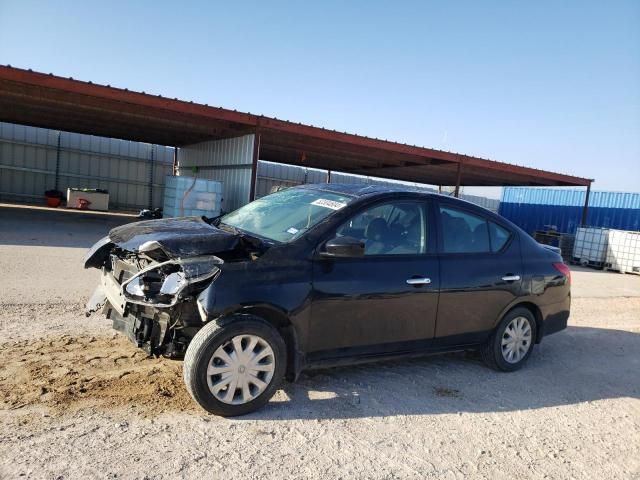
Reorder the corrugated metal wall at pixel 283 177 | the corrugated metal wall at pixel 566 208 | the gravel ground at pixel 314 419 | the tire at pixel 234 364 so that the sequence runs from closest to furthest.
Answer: the gravel ground at pixel 314 419, the tire at pixel 234 364, the corrugated metal wall at pixel 566 208, the corrugated metal wall at pixel 283 177

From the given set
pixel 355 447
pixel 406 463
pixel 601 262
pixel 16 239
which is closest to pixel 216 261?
pixel 355 447

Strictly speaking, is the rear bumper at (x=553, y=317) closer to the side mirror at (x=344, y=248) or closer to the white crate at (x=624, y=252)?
the side mirror at (x=344, y=248)

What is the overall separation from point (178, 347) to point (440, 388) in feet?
7.60

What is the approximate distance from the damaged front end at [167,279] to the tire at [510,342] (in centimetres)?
267

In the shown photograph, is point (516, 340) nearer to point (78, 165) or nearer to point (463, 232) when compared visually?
point (463, 232)

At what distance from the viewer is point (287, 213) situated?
433 centimetres

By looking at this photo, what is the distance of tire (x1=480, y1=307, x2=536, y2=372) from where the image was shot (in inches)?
191

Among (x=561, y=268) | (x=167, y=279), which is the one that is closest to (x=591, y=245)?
(x=561, y=268)

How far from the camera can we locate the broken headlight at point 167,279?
3.29m

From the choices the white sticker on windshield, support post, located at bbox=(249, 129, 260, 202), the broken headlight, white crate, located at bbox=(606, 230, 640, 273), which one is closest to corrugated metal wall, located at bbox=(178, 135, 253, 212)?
support post, located at bbox=(249, 129, 260, 202)

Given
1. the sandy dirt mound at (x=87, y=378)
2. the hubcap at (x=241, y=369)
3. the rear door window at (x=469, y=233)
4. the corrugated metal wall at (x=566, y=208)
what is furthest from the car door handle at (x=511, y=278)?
the corrugated metal wall at (x=566, y=208)

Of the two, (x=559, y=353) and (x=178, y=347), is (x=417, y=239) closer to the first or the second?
(x=178, y=347)

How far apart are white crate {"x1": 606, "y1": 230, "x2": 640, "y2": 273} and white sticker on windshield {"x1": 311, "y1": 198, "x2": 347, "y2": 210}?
18.3 metres

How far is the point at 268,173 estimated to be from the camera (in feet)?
98.9
